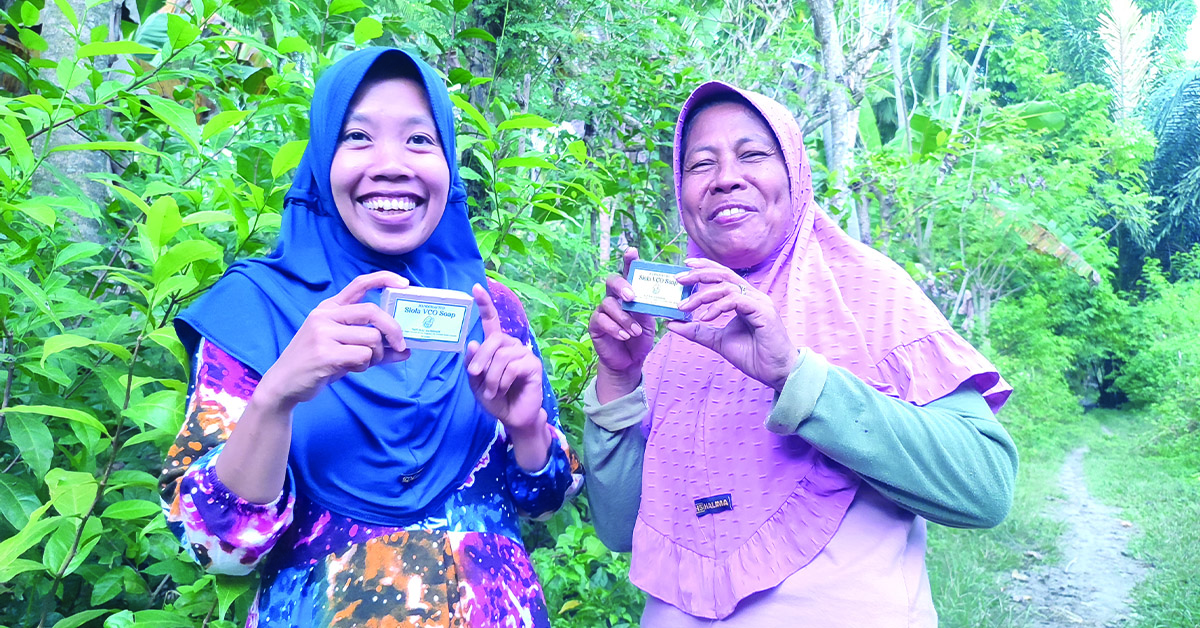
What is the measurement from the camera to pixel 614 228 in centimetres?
419

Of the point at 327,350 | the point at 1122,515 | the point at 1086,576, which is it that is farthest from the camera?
the point at 1122,515

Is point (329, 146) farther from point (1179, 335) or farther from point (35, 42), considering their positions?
point (1179, 335)

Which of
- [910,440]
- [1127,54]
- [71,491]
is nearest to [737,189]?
[910,440]

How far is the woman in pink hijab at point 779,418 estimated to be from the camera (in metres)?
1.55

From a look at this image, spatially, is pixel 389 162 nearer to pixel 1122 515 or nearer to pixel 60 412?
pixel 60 412

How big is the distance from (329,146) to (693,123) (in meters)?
0.86

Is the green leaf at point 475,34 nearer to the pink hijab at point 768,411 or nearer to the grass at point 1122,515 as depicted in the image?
the pink hijab at point 768,411

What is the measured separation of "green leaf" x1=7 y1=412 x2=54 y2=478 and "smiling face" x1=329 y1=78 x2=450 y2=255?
0.65 m

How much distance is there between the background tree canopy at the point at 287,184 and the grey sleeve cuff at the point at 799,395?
2.46ft

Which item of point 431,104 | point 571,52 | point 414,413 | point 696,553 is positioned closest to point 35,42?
point 431,104

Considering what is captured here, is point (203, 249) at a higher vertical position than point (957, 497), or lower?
higher

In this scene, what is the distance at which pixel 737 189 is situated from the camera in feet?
5.92

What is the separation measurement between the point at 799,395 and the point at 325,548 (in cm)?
87

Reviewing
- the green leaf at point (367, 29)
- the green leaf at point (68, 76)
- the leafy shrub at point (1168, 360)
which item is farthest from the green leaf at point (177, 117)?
the leafy shrub at point (1168, 360)
